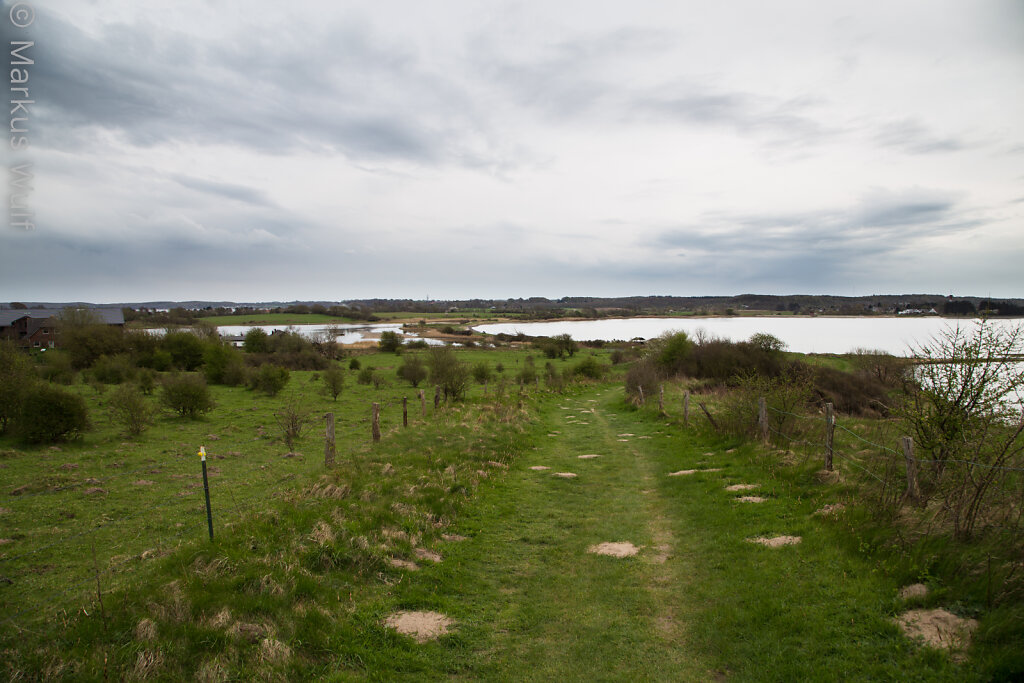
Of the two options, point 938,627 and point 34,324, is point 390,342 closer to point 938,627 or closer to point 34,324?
point 34,324

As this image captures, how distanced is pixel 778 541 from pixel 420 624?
5.72 m

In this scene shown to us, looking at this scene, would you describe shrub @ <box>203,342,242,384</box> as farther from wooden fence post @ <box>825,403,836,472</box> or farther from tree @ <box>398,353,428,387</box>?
wooden fence post @ <box>825,403,836,472</box>

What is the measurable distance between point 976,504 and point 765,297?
200065mm

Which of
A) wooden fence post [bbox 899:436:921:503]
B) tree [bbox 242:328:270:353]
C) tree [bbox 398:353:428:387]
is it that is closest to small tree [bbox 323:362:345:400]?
tree [bbox 398:353:428:387]

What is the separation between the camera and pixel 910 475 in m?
7.37

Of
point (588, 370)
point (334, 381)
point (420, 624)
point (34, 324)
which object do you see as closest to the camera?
point (420, 624)

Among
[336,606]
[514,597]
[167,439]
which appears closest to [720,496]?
[514,597]

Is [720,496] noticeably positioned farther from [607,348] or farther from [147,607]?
[607,348]

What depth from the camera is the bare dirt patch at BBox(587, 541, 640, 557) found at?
28.0 ft

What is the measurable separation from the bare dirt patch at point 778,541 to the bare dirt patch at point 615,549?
1953mm

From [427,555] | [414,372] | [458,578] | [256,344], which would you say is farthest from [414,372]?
[458,578]

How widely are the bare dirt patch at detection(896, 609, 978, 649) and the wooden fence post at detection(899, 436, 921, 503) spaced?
7.78 feet

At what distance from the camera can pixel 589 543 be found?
907cm

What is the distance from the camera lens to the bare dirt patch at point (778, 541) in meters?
7.81
